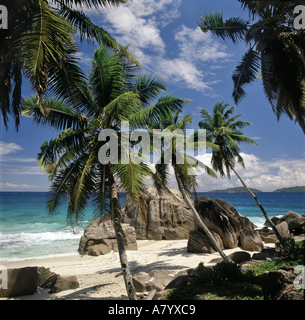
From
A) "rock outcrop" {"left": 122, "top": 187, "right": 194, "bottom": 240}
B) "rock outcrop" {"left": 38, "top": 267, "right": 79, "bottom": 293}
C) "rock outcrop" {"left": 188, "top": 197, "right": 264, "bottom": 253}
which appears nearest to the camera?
"rock outcrop" {"left": 38, "top": 267, "right": 79, "bottom": 293}

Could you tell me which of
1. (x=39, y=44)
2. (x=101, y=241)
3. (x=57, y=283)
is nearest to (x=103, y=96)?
(x=39, y=44)

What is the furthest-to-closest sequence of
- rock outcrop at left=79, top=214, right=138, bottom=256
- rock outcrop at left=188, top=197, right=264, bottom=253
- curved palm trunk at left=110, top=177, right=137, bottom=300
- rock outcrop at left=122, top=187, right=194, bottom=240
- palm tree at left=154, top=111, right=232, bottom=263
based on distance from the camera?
rock outcrop at left=122, top=187, right=194, bottom=240, rock outcrop at left=79, top=214, right=138, bottom=256, rock outcrop at left=188, top=197, right=264, bottom=253, palm tree at left=154, top=111, right=232, bottom=263, curved palm trunk at left=110, top=177, right=137, bottom=300

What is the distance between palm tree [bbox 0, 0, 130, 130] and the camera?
5344 millimetres

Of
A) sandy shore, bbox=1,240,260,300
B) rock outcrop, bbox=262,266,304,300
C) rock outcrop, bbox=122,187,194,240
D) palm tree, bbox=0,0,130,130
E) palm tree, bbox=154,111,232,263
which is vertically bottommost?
sandy shore, bbox=1,240,260,300

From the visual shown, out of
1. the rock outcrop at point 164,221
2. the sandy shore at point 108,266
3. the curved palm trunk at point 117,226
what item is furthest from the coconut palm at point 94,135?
the rock outcrop at point 164,221

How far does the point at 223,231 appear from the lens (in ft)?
56.4

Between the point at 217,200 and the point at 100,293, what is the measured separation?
12020mm

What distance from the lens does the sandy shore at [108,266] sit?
397 inches

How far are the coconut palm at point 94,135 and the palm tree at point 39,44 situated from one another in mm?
867

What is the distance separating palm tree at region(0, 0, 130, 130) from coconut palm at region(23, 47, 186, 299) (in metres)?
0.87

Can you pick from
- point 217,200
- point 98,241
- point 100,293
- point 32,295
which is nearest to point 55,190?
point 100,293

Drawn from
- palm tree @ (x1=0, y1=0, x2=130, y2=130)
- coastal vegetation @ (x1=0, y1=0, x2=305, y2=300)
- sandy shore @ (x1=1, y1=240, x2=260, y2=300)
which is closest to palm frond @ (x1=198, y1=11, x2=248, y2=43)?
coastal vegetation @ (x1=0, y1=0, x2=305, y2=300)

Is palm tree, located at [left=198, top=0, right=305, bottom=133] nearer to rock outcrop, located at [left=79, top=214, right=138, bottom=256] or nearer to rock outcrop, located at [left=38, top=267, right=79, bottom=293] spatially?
rock outcrop, located at [left=38, top=267, right=79, bottom=293]
